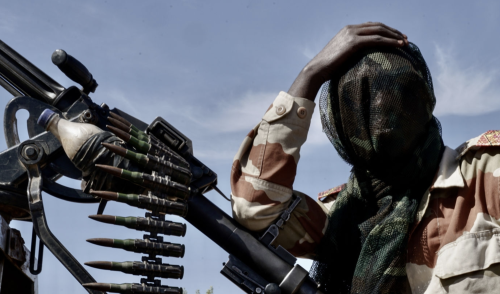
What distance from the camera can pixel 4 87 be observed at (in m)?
4.09

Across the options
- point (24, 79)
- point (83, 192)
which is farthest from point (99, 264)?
point (24, 79)

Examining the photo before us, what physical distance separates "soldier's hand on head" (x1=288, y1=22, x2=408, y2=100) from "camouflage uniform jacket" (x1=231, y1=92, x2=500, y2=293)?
0.11 metres

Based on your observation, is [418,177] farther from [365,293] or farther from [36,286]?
[36,286]

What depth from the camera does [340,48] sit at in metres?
3.63

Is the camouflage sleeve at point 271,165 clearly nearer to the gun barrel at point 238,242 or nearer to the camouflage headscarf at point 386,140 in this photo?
the gun barrel at point 238,242

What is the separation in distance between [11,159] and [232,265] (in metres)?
1.47

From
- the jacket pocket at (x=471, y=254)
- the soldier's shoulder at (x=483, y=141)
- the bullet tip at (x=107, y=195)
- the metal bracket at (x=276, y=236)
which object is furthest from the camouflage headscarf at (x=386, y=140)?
the bullet tip at (x=107, y=195)

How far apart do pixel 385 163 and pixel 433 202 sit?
0.36 m

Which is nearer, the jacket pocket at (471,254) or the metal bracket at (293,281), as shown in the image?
the jacket pocket at (471,254)

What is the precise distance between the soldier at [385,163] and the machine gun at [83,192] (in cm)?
17

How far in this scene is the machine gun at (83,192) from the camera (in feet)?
11.7

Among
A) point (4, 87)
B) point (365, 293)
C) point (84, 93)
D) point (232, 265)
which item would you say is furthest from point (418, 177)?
point (4, 87)

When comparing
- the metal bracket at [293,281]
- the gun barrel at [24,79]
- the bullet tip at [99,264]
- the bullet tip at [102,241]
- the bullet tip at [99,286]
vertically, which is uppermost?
the gun barrel at [24,79]

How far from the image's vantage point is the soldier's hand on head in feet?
11.8
